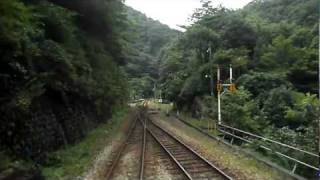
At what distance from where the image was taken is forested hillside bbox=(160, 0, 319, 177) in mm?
26609

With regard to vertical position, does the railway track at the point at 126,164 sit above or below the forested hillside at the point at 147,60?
below

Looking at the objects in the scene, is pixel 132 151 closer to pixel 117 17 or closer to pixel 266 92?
pixel 266 92

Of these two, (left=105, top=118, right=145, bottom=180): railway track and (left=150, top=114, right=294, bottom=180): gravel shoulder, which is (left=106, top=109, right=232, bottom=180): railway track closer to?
(left=105, top=118, right=145, bottom=180): railway track

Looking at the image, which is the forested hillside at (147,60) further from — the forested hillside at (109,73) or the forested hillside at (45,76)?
the forested hillside at (45,76)

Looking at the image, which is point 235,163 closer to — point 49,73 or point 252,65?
point 49,73

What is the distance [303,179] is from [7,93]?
8787 millimetres

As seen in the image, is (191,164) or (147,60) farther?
(147,60)

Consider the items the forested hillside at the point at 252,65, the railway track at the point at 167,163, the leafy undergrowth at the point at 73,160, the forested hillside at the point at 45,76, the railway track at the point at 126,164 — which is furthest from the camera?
the forested hillside at the point at 252,65

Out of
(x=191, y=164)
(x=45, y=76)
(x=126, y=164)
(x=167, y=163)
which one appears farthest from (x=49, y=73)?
(x=191, y=164)

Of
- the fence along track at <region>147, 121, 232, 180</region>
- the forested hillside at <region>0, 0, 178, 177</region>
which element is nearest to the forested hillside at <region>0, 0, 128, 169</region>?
the forested hillside at <region>0, 0, 178, 177</region>

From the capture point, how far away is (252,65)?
141ft

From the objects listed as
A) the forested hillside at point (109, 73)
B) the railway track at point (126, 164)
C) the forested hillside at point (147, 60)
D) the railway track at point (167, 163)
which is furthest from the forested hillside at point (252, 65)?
the forested hillside at point (147, 60)

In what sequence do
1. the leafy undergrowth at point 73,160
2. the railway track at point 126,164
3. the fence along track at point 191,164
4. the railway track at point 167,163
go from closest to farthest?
the fence along track at point 191,164, the railway track at point 167,163, the railway track at point 126,164, the leafy undergrowth at point 73,160

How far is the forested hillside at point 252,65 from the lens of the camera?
26.6 m
